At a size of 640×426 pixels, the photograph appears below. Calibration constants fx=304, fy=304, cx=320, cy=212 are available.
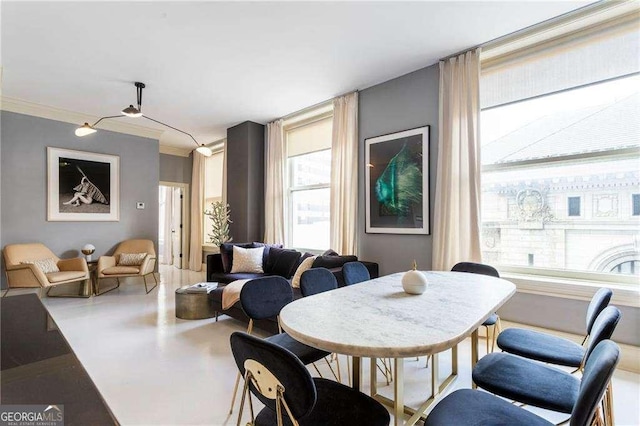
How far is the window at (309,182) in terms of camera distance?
5.06 m

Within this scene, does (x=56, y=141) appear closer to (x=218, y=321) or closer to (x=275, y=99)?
(x=275, y=99)

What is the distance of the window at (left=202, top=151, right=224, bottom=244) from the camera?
715 centimetres

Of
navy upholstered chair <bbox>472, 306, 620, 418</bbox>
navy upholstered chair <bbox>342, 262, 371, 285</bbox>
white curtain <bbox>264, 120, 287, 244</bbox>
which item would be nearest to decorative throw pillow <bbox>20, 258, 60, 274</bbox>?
white curtain <bbox>264, 120, 287, 244</bbox>

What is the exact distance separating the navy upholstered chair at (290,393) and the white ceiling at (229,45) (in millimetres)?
2698

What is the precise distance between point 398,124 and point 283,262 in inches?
98.1

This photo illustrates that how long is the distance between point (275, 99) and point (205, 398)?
396 centimetres

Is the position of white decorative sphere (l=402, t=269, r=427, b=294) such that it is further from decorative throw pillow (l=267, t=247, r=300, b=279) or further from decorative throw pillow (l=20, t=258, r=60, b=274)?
decorative throw pillow (l=20, t=258, r=60, b=274)

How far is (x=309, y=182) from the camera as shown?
17.5ft

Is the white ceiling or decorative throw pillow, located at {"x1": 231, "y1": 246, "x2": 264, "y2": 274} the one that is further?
decorative throw pillow, located at {"x1": 231, "y1": 246, "x2": 264, "y2": 274}

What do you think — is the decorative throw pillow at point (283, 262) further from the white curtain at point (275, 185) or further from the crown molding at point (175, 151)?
the crown molding at point (175, 151)

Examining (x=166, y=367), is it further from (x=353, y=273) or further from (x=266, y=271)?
(x=266, y=271)

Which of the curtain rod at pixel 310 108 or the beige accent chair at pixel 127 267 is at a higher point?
the curtain rod at pixel 310 108

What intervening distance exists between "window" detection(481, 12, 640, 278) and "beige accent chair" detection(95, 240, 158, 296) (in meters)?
5.22

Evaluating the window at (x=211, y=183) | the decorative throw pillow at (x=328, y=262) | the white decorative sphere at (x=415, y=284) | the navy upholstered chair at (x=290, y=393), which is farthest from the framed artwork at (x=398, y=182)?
the window at (x=211, y=183)
